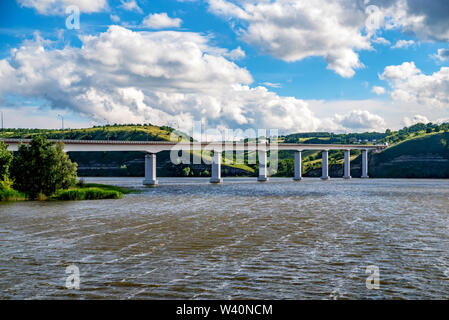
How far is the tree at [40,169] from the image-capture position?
6016 cm

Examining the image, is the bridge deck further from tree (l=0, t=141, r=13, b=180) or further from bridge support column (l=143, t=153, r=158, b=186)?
tree (l=0, t=141, r=13, b=180)

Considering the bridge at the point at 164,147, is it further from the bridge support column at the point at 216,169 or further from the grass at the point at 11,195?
the grass at the point at 11,195

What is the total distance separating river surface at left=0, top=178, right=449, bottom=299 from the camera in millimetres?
16344

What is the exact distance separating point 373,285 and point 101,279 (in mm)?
10986

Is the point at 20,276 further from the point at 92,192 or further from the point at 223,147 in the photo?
the point at 223,147

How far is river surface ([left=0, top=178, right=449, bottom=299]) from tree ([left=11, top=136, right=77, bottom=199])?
67.5 ft

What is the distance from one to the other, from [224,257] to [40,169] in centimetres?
4573

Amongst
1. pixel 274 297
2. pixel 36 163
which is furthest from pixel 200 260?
pixel 36 163

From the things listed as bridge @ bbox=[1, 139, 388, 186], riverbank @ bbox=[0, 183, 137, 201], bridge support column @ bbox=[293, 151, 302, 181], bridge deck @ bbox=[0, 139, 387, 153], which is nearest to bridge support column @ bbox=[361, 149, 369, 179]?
bridge @ bbox=[1, 139, 388, 186]

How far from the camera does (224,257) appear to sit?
22469 mm

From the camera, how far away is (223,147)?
140 metres

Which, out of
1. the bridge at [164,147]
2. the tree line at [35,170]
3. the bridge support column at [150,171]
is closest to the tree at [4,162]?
the tree line at [35,170]
